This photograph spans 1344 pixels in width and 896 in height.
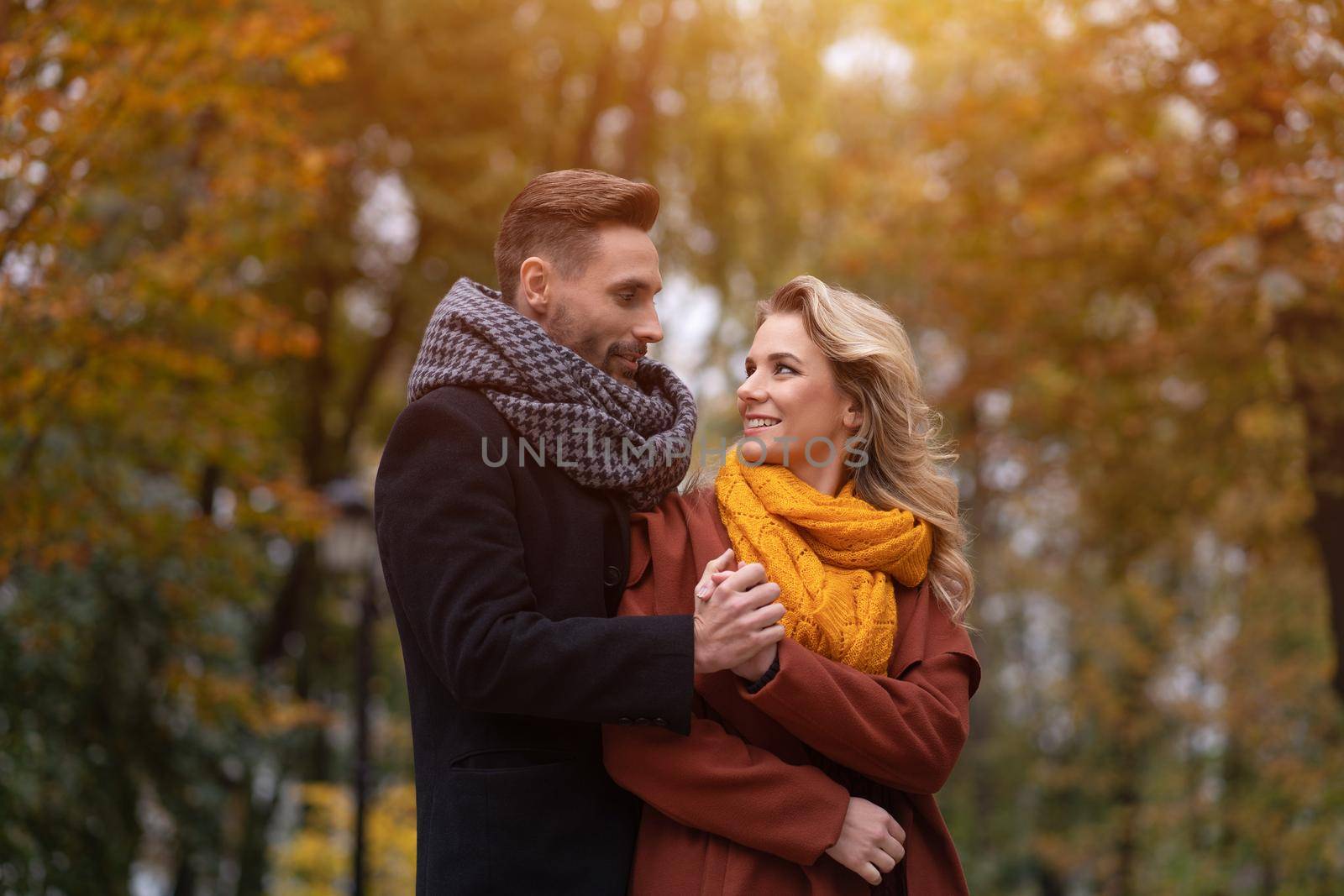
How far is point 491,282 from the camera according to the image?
12.0m

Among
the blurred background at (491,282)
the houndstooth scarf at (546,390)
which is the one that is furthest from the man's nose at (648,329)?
the blurred background at (491,282)

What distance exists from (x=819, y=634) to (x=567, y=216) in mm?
1018

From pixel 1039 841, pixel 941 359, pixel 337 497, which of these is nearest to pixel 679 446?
pixel 337 497

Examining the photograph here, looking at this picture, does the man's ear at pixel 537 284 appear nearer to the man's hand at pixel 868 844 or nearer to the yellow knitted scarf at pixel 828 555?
the yellow knitted scarf at pixel 828 555

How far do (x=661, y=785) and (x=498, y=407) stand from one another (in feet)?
2.64

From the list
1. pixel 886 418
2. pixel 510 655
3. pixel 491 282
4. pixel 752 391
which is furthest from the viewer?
pixel 491 282

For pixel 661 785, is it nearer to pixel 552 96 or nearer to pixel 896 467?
pixel 896 467

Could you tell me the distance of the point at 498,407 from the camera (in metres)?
2.54

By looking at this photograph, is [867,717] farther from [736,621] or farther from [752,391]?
[752,391]

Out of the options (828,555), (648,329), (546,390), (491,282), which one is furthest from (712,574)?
(491,282)

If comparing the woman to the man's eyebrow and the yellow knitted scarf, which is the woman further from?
the man's eyebrow

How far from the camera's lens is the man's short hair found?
2.70 m

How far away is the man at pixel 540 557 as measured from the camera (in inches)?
91.7

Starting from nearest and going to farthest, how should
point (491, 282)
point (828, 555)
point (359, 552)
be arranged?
1. point (828, 555)
2. point (359, 552)
3. point (491, 282)
